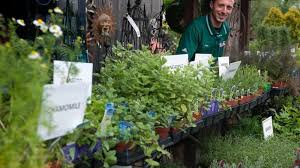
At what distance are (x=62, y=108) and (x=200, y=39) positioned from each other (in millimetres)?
2545

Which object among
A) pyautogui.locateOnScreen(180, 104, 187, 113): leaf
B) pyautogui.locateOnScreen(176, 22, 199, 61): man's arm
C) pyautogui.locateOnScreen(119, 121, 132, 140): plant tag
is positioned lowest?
pyautogui.locateOnScreen(119, 121, 132, 140): plant tag

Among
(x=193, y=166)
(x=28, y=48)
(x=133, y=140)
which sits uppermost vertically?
(x=28, y=48)

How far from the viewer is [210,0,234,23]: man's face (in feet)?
13.7

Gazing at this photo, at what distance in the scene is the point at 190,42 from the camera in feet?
13.6

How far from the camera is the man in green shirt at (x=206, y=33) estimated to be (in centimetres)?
414

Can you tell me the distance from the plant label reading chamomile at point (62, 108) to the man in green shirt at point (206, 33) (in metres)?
2.26

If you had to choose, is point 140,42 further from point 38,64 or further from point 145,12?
point 38,64

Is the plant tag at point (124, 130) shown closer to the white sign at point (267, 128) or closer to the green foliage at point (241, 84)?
the green foliage at point (241, 84)

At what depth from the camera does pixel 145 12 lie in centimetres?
452

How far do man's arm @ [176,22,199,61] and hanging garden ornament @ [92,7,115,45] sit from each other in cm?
72

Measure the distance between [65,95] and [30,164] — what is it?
360mm

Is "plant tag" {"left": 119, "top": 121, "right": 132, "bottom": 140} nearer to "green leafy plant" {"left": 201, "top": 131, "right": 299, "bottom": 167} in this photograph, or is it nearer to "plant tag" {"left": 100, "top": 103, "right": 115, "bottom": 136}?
"plant tag" {"left": 100, "top": 103, "right": 115, "bottom": 136}

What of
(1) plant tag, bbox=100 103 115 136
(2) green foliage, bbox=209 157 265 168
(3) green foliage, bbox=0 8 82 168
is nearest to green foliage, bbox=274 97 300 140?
(2) green foliage, bbox=209 157 265 168

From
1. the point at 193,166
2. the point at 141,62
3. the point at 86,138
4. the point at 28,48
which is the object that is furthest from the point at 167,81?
the point at 193,166
